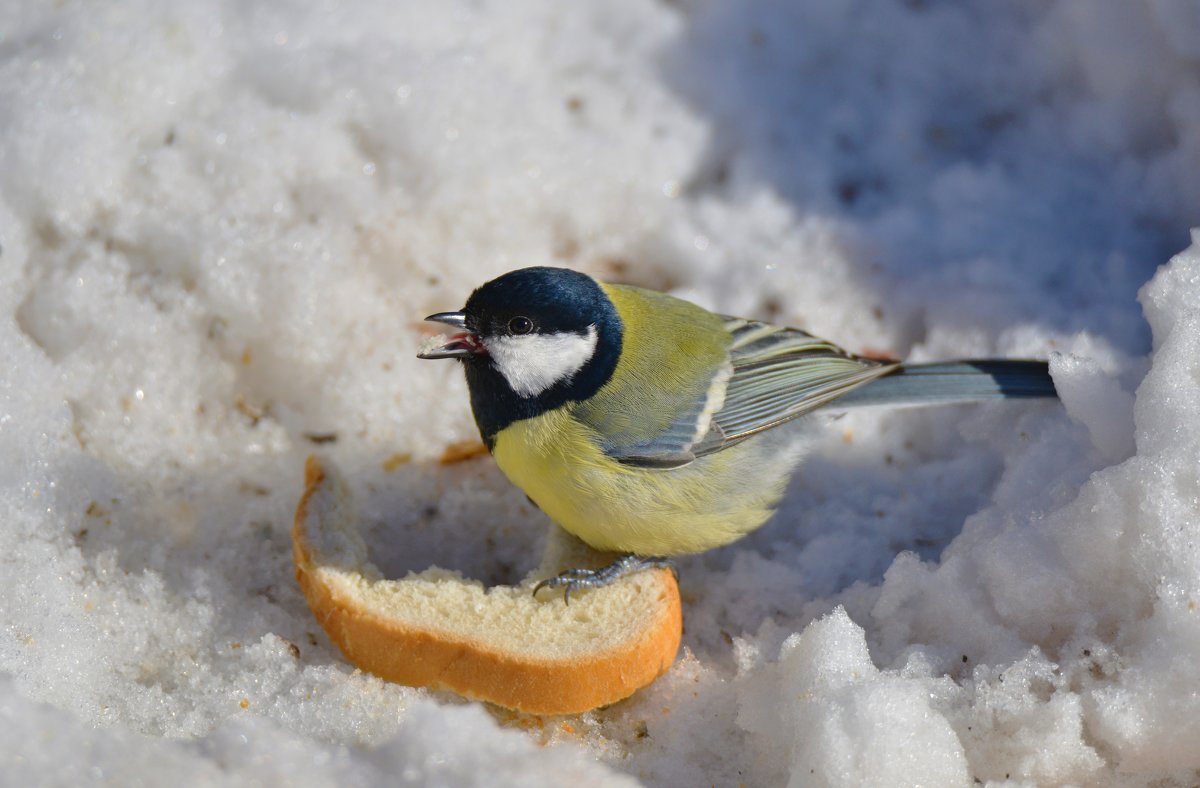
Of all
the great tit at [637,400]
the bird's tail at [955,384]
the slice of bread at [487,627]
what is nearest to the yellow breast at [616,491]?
the great tit at [637,400]

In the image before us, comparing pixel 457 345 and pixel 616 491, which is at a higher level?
pixel 457 345

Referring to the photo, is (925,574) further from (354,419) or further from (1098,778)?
(354,419)

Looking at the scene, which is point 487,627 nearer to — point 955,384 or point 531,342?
point 531,342

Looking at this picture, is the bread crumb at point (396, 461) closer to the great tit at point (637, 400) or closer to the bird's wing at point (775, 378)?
the great tit at point (637, 400)

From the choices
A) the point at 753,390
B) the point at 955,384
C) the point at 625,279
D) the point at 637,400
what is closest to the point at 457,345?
the point at 637,400

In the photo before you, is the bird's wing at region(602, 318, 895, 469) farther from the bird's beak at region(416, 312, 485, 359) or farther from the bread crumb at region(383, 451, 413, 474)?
the bread crumb at region(383, 451, 413, 474)

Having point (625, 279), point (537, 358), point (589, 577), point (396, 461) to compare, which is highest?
point (537, 358)

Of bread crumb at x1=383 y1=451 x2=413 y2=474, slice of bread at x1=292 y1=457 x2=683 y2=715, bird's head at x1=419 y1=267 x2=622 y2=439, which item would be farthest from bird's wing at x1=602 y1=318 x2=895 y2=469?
bread crumb at x1=383 y1=451 x2=413 y2=474
